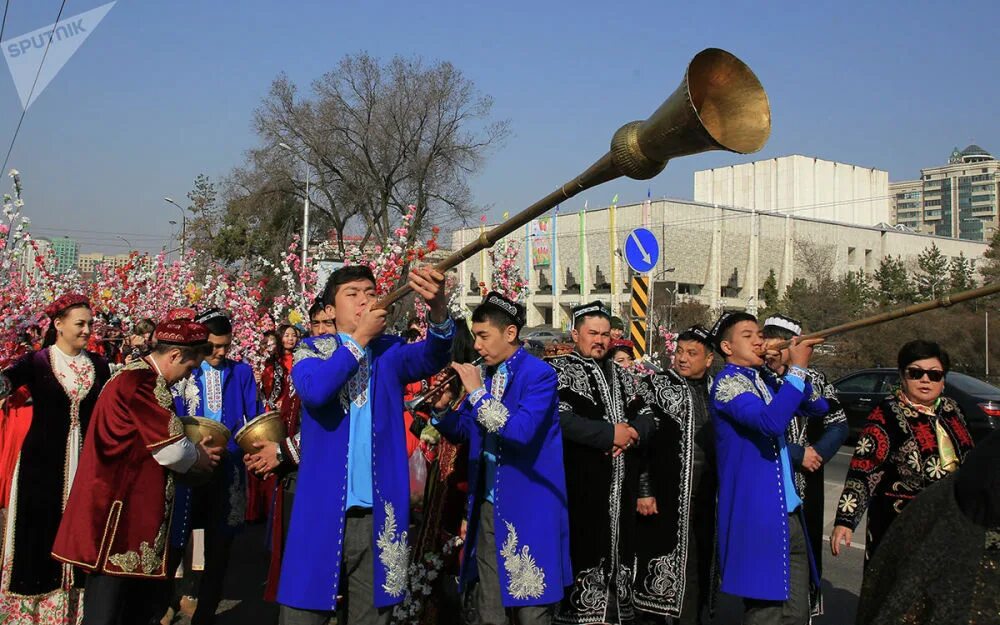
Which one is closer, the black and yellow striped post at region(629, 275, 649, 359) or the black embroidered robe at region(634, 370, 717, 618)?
the black embroidered robe at region(634, 370, 717, 618)

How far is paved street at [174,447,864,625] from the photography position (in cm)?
623

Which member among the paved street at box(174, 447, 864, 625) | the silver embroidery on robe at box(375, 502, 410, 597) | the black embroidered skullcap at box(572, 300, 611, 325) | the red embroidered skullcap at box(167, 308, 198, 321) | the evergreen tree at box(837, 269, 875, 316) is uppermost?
the evergreen tree at box(837, 269, 875, 316)

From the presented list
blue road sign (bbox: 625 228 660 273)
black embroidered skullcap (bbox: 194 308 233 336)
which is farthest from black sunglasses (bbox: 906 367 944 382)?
blue road sign (bbox: 625 228 660 273)

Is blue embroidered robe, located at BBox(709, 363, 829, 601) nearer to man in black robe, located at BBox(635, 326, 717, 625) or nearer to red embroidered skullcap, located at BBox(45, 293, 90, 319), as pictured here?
man in black robe, located at BBox(635, 326, 717, 625)

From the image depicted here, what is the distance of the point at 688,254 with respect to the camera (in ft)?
183

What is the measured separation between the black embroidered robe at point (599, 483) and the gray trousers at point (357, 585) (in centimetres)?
171

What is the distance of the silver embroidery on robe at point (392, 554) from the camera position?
3725mm

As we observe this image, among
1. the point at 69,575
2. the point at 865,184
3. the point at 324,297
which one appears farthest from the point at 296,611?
the point at 865,184

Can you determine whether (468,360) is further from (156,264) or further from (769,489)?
(156,264)

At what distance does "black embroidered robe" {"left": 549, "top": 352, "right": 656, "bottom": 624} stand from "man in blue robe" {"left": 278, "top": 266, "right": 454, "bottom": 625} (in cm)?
155

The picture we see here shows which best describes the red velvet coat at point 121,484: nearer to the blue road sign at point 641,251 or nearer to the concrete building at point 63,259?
the blue road sign at point 641,251

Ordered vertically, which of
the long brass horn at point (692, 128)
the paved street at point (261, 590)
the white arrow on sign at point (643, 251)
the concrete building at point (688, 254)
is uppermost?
the concrete building at point (688, 254)

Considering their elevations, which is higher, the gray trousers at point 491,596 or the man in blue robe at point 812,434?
the man in blue robe at point 812,434

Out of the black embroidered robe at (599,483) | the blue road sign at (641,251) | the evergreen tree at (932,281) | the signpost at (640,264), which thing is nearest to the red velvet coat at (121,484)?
the black embroidered robe at (599,483)
